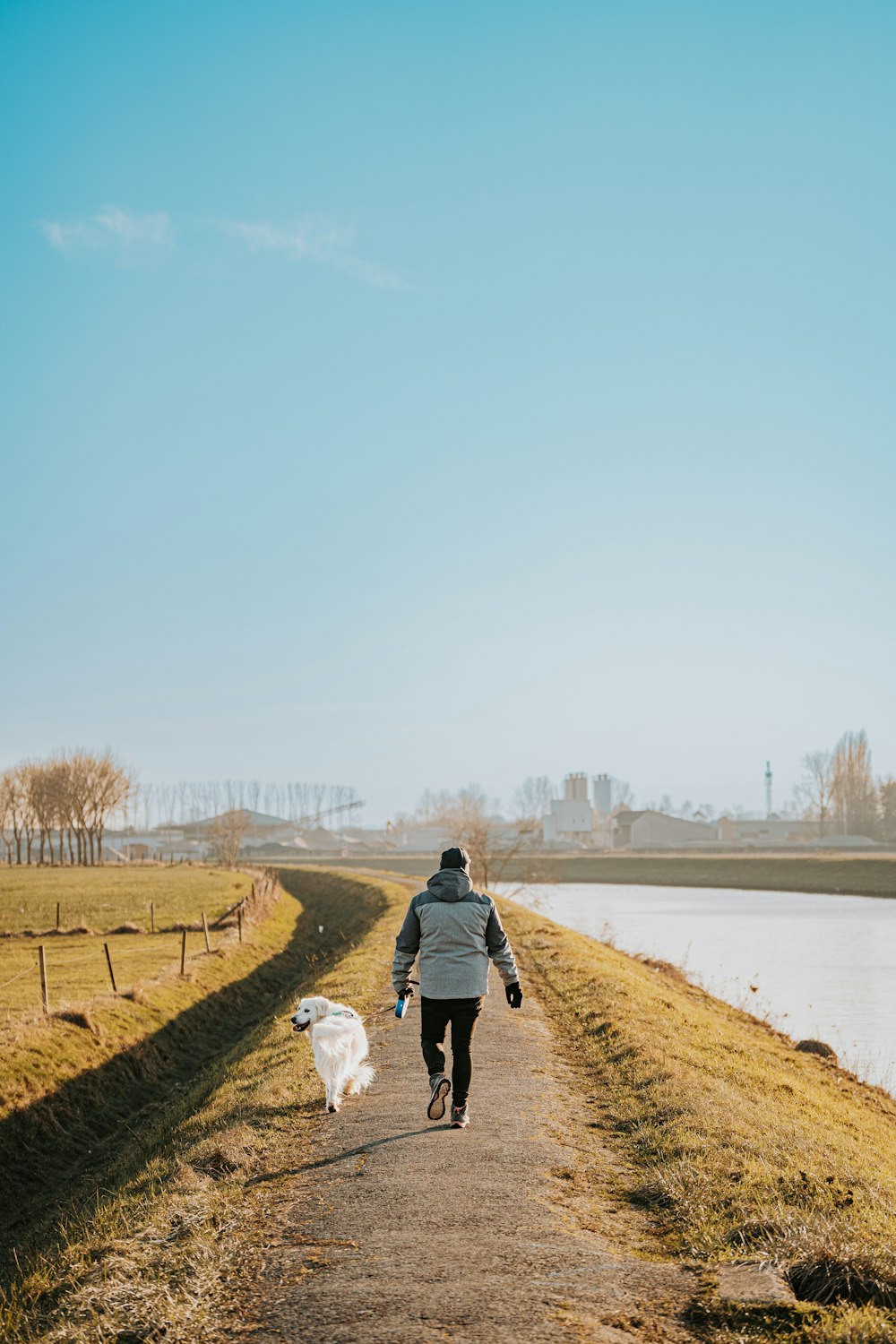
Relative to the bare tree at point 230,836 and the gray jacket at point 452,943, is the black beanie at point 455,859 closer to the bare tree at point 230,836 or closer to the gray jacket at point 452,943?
the gray jacket at point 452,943

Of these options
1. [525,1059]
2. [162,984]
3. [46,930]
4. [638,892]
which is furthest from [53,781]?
[525,1059]

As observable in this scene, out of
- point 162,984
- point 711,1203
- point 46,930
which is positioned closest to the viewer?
point 711,1203

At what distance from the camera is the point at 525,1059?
13.3m

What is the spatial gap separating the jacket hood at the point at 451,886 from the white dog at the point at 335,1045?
2.23 m

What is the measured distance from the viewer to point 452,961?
9.05m

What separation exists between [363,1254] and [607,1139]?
3.91 m

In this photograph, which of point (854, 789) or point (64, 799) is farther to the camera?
point (854, 789)

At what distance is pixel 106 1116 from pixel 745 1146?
1280 centimetres

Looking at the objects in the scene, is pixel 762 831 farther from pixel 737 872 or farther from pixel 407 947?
pixel 407 947

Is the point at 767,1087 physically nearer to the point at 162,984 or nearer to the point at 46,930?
the point at 162,984

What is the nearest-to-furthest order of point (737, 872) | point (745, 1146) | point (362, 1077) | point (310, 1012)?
point (745, 1146)
point (310, 1012)
point (362, 1077)
point (737, 872)

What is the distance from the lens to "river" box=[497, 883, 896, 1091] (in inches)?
927

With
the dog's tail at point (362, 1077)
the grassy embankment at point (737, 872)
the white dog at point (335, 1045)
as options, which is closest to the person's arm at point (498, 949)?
the white dog at point (335, 1045)

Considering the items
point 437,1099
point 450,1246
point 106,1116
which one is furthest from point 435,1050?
point 106,1116
